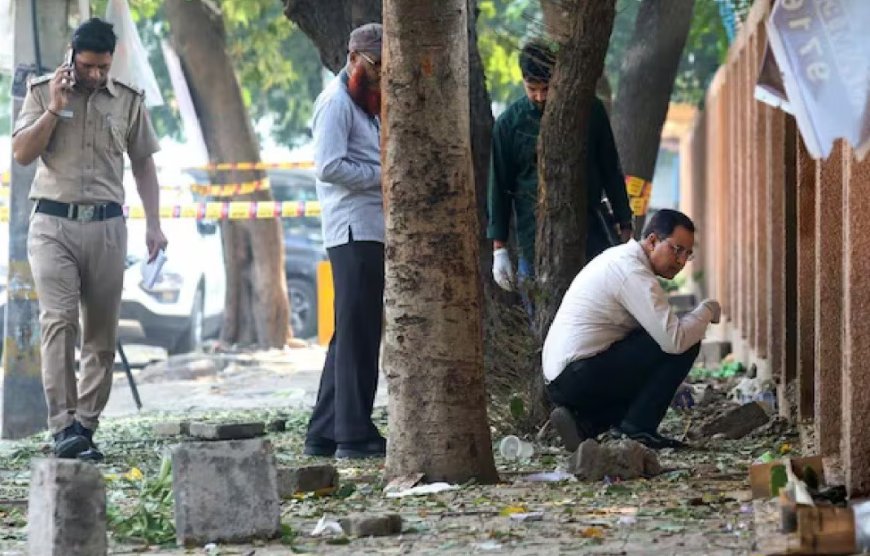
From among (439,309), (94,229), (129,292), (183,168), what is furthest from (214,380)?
(439,309)

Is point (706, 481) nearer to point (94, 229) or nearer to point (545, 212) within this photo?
point (545, 212)

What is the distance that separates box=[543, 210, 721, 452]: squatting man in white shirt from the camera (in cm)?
831

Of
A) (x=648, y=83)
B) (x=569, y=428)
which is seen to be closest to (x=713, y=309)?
(x=569, y=428)

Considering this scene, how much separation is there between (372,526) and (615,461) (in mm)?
1590

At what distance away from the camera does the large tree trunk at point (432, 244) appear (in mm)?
7375

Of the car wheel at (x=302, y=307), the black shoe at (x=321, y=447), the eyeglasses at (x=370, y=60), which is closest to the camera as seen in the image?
the eyeglasses at (x=370, y=60)

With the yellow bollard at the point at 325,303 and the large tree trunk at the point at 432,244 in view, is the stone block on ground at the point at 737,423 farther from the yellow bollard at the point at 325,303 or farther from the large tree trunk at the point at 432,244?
the yellow bollard at the point at 325,303

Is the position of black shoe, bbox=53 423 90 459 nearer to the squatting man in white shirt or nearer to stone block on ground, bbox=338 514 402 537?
the squatting man in white shirt

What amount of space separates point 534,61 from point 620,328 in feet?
4.74

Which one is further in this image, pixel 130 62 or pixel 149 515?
pixel 130 62

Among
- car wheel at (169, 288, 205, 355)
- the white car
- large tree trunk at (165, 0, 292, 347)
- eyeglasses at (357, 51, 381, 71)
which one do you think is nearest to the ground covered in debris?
eyeglasses at (357, 51, 381, 71)

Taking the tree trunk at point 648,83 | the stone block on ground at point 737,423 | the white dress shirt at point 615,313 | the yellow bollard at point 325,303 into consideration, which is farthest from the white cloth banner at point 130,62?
the yellow bollard at point 325,303

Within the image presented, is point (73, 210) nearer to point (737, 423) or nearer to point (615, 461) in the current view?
point (615, 461)

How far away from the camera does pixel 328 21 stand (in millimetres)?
10609
